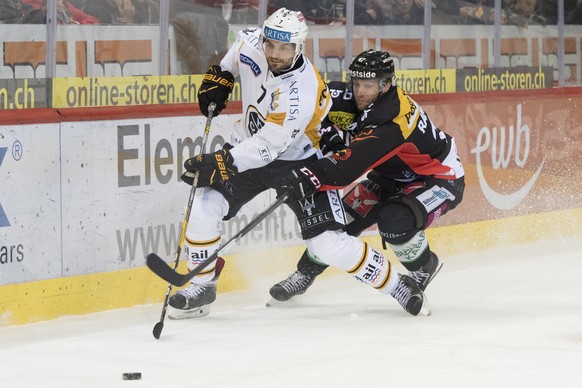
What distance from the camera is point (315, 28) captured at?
23.7ft

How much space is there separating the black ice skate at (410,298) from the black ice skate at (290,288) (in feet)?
1.76

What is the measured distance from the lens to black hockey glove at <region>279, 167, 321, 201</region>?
518 centimetres

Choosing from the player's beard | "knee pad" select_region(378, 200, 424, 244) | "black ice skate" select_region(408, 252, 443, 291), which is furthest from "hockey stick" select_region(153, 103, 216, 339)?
"black ice skate" select_region(408, 252, 443, 291)

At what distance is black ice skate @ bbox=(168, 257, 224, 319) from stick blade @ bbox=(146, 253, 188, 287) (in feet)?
0.77

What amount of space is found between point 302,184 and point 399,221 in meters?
0.56

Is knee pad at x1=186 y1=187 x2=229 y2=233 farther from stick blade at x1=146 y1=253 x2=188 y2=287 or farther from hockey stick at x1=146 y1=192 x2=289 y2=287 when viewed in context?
stick blade at x1=146 y1=253 x2=188 y2=287

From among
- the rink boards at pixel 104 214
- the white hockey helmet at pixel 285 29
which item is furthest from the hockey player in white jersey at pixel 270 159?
the rink boards at pixel 104 214

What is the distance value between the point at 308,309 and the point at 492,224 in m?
2.22

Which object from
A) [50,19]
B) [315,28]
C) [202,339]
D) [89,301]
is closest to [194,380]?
[202,339]

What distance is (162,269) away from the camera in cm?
499

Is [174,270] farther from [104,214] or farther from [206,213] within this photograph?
[104,214]

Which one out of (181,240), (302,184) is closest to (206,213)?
(181,240)

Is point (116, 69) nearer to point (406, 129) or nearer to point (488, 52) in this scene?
point (406, 129)

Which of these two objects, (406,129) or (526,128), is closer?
(406,129)
